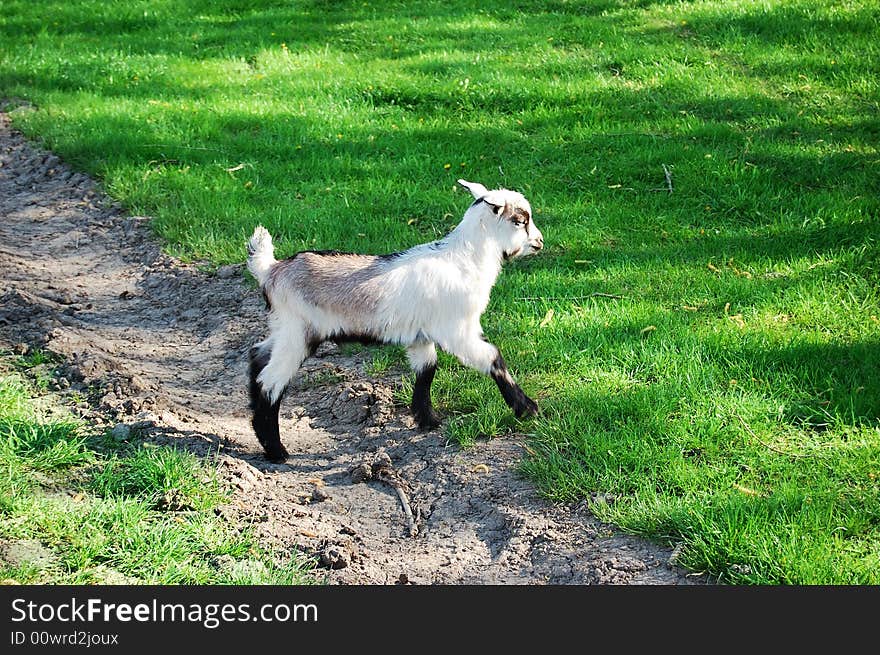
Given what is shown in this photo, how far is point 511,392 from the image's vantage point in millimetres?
5230

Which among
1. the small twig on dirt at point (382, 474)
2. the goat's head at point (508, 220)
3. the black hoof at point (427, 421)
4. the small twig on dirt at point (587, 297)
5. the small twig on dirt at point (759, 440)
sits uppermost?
A: the goat's head at point (508, 220)

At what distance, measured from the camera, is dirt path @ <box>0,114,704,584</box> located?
4.39m

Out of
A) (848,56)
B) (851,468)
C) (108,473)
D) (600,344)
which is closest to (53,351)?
(108,473)

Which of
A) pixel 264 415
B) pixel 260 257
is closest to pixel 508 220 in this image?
pixel 260 257

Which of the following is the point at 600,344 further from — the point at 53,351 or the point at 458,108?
the point at 458,108

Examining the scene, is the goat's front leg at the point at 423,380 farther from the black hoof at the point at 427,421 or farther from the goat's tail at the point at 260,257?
the goat's tail at the point at 260,257

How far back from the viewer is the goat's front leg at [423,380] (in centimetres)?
538

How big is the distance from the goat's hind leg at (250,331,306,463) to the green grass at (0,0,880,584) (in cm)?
97

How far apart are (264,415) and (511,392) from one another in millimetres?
1289

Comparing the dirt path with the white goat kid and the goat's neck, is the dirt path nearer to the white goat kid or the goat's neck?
the white goat kid

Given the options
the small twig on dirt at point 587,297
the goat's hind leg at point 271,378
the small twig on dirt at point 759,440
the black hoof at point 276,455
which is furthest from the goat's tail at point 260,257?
the small twig on dirt at point 759,440

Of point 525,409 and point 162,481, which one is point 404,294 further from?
point 162,481

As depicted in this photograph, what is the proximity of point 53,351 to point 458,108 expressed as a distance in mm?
5504

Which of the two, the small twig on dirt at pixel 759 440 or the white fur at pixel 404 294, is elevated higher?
the white fur at pixel 404 294
